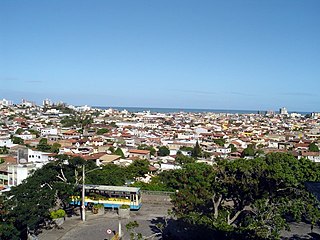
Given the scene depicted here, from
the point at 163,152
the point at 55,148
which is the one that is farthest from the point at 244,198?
the point at 55,148

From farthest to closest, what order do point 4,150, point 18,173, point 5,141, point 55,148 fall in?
point 5,141
point 55,148
point 4,150
point 18,173

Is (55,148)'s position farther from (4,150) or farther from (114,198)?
(114,198)

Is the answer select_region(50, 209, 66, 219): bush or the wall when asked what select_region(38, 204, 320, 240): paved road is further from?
the wall

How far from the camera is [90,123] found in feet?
251

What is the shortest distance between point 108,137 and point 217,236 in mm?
42825

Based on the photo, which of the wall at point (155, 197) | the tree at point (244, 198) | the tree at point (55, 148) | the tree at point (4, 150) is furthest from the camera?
the tree at point (55, 148)

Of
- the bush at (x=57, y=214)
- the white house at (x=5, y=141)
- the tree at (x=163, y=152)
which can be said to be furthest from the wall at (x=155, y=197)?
the white house at (x=5, y=141)

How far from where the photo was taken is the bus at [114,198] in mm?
16547

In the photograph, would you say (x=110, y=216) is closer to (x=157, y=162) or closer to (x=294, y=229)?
(x=294, y=229)

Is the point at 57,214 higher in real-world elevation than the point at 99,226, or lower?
higher

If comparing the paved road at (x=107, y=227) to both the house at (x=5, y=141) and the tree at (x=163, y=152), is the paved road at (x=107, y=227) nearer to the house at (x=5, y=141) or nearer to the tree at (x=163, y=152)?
the tree at (x=163, y=152)

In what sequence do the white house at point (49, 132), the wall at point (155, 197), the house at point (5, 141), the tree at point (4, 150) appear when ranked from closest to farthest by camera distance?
the wall at point (155, 197) → the tree at point (4, 150) → the house at point (5, 141) → the white house at point (49, 132)

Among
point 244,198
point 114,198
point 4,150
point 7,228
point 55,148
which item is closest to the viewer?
point 7,228

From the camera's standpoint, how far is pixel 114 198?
655 inches
